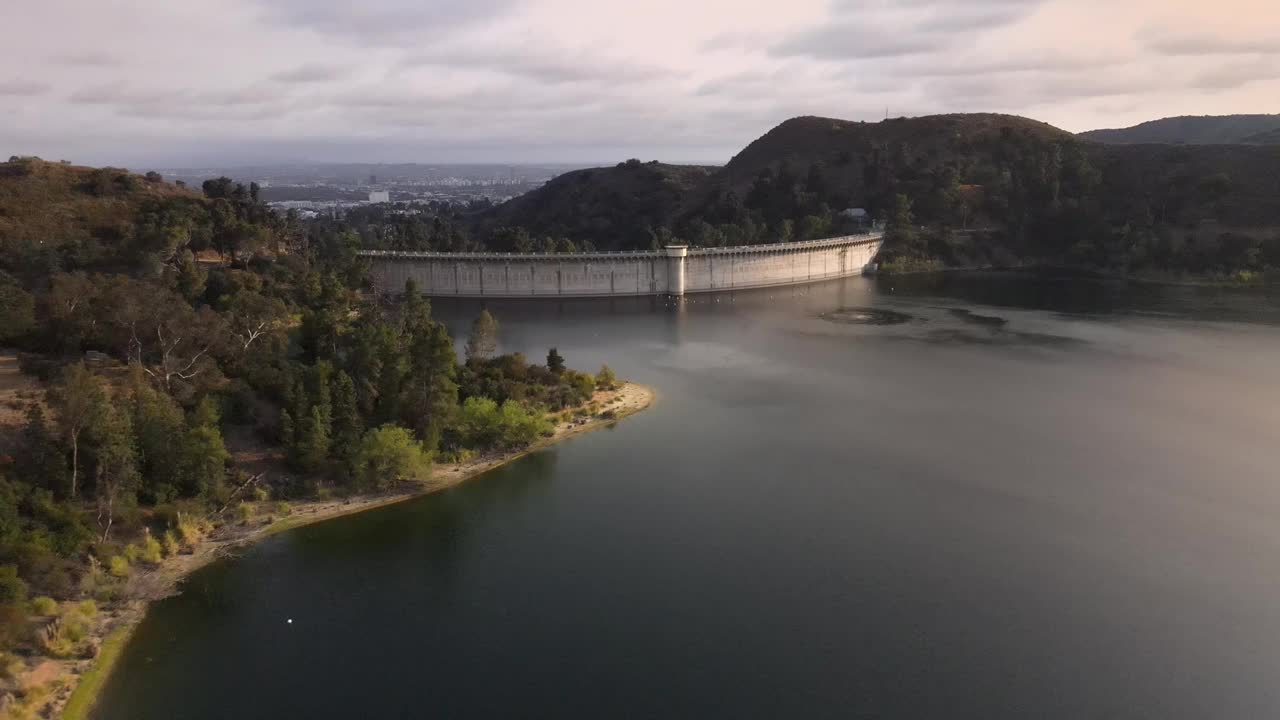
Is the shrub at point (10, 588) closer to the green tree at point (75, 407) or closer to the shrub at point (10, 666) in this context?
the shrub at point (10, 666)

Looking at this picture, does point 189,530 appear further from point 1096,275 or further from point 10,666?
point 1096,275

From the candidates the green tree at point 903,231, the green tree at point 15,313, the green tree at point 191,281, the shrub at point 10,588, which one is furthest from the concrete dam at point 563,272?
the shrub at point 10,588

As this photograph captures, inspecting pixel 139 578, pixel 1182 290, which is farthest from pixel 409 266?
pixel 1182 290

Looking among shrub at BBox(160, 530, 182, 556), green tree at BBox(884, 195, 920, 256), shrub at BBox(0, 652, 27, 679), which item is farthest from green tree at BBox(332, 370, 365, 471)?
green tree at BBox(884, 195, 920, 256)

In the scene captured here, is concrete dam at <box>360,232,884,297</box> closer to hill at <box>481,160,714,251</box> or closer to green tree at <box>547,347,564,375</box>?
hill at <box>481,160,714,251</box>

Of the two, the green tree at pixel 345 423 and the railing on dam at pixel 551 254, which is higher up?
the railing on dam at pixel 551 254

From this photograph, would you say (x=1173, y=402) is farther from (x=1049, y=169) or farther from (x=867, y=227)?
(x=1049, y=169)

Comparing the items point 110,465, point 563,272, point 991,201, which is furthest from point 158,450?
point 991,201
